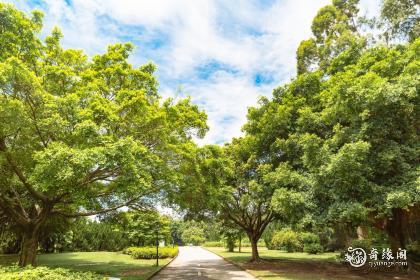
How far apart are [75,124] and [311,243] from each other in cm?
3594

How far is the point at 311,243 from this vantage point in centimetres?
3947

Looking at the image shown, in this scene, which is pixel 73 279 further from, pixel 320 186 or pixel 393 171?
pixel 393 171

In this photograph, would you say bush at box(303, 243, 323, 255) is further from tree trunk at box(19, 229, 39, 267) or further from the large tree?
tree trunk at box(19, 229, 39, 267)

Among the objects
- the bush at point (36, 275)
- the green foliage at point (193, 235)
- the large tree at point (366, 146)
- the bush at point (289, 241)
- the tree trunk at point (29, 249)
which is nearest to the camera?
the bush at point (36, 275)

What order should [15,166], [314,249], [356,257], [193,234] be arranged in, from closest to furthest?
1. [15,166]
2. [356,257]
3. [314,249]
4. [193,234]

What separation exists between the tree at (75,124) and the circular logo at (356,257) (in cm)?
1206

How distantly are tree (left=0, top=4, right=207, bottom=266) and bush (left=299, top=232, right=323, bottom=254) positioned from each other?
2682 centimetres

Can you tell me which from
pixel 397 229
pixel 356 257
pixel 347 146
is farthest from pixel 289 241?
pixel 347 146

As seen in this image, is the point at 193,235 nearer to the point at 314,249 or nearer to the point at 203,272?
the point at 314,249

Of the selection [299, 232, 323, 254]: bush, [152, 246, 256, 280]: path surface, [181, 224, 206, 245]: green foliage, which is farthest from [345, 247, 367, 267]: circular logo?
[181, 224, 206, 245]: green foliage

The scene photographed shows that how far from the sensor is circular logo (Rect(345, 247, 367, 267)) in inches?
746

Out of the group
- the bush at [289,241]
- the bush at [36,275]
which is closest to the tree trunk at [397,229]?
the bush at [36,275]

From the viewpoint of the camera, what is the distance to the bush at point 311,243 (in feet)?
121

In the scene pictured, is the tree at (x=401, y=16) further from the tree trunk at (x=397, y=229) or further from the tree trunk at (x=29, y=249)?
the tree trunk at (x=29, y=249)
